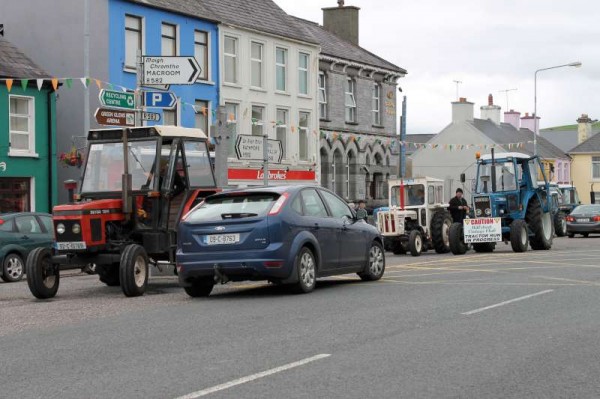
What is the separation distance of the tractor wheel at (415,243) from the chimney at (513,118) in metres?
55.3

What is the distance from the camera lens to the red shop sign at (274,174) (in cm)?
4019

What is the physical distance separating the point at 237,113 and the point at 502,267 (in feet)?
73.1

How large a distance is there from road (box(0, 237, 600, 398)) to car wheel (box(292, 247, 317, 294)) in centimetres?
20

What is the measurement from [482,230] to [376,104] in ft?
81.2

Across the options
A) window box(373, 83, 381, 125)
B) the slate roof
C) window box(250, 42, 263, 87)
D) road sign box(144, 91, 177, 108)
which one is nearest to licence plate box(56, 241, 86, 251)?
road sign box(144, 91, 177, 108)

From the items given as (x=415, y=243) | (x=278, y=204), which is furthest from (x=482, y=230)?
(x=278, y=204)

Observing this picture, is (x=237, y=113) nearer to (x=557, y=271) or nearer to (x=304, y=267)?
(x=557, y=271)

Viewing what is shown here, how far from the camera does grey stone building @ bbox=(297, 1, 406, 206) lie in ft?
154

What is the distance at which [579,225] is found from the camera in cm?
4462

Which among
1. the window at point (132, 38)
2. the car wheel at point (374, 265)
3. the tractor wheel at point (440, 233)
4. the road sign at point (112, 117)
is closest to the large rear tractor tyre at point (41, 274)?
the car wheel at point (374, 265)

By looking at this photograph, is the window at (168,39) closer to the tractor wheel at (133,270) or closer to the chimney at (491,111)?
the tractor wheel at (133,270)

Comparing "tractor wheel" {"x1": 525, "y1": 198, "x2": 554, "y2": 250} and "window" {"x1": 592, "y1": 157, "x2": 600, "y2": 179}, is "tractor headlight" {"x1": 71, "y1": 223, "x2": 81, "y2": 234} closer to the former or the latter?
"tractor wheel" {"x1": 525, "y1": 198, "x2": 554, "y2": 250}

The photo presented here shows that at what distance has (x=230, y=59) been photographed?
40.4 metres

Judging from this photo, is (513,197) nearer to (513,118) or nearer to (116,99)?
(116,99)
